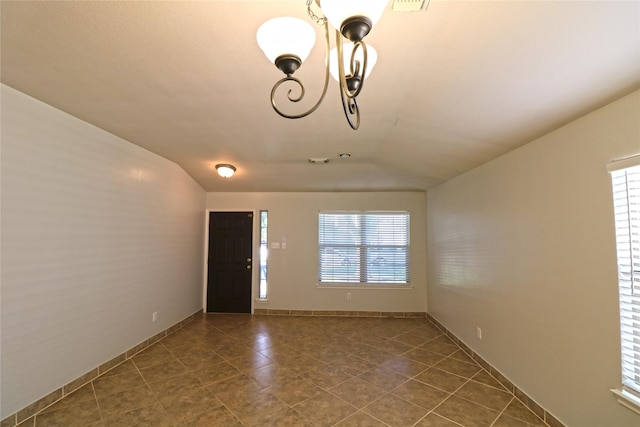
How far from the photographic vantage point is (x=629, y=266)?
1.69m

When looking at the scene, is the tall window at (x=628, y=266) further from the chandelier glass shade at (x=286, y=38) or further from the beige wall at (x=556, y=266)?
the chandelier glass shade at (x=286, y=38)

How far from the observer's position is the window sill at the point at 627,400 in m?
1.59

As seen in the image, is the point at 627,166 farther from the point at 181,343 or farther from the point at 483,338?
the point at 181,343

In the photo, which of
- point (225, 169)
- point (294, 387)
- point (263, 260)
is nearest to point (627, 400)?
point (294, 387)

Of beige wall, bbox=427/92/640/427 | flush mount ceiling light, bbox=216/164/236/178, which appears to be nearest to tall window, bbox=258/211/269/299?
flush mount ceiling light, bbox=216/164/236/178

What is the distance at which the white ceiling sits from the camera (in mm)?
1355

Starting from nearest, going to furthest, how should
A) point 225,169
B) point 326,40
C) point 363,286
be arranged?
point 326,40, point 225,169, point 363,286

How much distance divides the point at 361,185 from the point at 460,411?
3509 mm

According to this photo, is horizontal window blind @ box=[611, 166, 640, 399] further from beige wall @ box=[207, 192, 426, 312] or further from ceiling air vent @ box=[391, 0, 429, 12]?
beige wall @ box=[207, 192, 426, 312]

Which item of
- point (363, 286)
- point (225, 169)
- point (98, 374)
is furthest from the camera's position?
point (363, 286)

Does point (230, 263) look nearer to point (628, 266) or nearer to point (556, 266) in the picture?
point (556, 266)

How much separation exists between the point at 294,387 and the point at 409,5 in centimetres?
312

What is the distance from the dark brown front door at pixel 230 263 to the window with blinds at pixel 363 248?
1420 mm

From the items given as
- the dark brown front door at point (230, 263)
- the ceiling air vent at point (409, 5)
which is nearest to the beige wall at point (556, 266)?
the ceiling air vent at point (409, 5)
